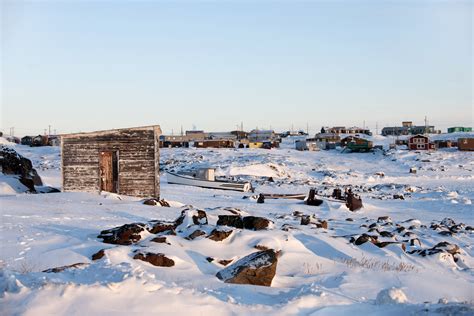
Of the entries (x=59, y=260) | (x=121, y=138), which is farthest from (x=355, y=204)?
(x=59, y=260)

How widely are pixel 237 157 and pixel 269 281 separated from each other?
166 ft

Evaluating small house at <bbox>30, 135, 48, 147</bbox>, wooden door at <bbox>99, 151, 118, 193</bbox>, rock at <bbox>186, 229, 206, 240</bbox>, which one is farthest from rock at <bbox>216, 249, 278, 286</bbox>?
small house at <bbox>30, 135, 48, 147</bbox>

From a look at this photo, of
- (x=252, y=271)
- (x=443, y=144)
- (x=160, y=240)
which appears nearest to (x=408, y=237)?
(x=160, y=240)

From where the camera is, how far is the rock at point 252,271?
7445 mm

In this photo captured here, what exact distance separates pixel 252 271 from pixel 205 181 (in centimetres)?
2439

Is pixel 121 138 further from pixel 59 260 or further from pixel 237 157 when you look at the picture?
pixel 237 157

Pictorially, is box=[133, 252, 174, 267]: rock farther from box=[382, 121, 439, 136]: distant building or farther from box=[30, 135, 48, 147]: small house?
box=[382, 121, 439, 136]: distant building

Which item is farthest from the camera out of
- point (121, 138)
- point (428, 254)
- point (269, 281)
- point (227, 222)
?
point (121, 138)

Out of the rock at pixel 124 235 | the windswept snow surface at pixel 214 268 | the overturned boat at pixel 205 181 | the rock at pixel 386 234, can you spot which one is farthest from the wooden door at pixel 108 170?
the rock at pixel 386 234

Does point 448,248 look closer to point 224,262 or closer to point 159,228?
point 224,262

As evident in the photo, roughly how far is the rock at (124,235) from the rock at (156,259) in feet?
4.83

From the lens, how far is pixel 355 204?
21938mm

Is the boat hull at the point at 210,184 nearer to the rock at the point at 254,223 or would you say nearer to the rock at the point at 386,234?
the rock at the point at 386,234

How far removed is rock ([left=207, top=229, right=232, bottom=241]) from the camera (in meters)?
10.4
